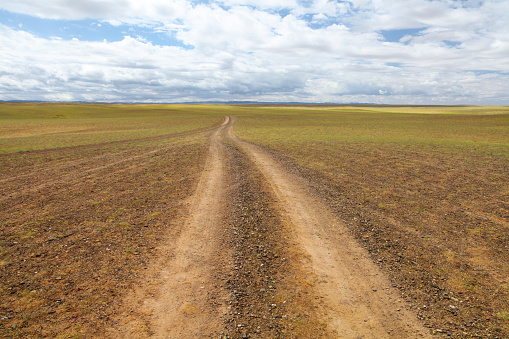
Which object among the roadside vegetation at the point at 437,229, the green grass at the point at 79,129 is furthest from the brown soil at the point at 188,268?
the green grass at the point at 79,129

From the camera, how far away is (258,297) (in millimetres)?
5344

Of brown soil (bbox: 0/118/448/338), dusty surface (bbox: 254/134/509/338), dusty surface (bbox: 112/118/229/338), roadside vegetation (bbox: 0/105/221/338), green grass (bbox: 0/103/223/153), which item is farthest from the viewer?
green grass (bbox: 0/103/223/153)

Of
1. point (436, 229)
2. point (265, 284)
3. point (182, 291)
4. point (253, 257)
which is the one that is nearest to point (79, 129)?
point (253, 257)

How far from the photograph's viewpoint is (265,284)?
575 centimetres

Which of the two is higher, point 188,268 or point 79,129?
point 79,129

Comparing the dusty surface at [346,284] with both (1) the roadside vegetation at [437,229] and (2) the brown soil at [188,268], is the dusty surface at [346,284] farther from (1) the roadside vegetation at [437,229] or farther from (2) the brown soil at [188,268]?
(1) the roadside vegetation at [437,229]

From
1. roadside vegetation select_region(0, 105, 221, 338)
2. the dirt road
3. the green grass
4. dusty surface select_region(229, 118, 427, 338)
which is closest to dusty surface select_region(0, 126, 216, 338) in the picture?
roadside vegetation select_region(0, 105, 221, 338)

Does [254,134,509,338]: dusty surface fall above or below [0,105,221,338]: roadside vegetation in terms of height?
above

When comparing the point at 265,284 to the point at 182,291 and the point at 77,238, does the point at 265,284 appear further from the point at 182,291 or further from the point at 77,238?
the point at 77,238

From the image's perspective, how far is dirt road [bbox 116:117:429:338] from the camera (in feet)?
15.3

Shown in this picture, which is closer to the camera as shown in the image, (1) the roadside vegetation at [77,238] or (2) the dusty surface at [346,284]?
(2) the dusty surface at [346,284]

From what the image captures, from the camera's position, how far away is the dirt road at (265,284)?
4660mm

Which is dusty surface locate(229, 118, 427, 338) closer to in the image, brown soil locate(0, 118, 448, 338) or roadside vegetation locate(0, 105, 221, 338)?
brown soil locate(0, 118, 448, 338)

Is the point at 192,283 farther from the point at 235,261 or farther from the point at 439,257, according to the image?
the point at 439,257
